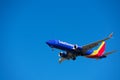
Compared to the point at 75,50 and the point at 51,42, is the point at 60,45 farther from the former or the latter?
the point at 75,50

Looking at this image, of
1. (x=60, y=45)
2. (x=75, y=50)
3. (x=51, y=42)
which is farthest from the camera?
(x=75, y=50)

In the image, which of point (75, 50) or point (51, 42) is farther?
→ point (75, 50)

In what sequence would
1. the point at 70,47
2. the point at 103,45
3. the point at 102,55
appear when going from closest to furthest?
the point at 70,47
the point at 102,55
the point at 103,45

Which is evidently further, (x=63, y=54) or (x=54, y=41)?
(x=63, y=54)

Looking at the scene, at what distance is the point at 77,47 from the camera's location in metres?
110

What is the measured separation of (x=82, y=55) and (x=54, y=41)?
41.3ft

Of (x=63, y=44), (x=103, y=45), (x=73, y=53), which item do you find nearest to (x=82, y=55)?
(x=73, y=53)

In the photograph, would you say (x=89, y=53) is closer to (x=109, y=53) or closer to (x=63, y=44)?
(x=109, y=53)

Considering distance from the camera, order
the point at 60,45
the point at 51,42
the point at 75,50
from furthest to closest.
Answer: the point at 75,50 → the point at 51,42 → the point at 60,45

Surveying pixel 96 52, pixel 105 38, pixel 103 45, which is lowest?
pixel 105 38

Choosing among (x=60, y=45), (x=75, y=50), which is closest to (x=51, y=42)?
(x=60, y=45)

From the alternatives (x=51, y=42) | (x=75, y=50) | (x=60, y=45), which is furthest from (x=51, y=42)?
(x=75, y=50)

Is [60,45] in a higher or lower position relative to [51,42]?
lower

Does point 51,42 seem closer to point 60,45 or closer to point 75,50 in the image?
point 60,45
